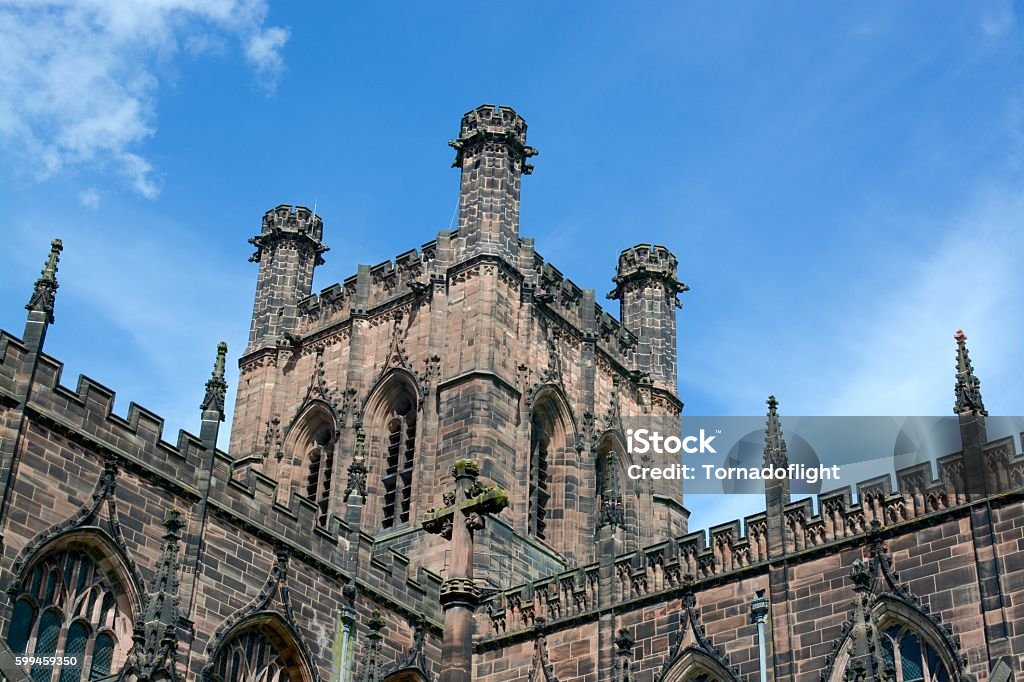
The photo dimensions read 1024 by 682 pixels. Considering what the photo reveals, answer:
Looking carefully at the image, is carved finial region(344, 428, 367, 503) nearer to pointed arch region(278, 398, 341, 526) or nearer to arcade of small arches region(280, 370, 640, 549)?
arcade of small arches region(280, 370, 640, 549)

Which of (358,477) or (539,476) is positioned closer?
(358,477)

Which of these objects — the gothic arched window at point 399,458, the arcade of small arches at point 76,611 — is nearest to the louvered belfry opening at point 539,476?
the gothic arched window at point 399,458

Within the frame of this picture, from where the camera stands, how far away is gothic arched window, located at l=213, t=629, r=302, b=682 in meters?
24.3

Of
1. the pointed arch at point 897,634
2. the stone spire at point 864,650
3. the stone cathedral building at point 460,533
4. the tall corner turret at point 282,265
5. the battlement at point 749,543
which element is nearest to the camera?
the stone spire at point 864,650

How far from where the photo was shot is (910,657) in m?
22.9

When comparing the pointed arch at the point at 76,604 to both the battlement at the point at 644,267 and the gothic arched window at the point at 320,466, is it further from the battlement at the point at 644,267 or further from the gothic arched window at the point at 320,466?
the battlement at the point at 644,267

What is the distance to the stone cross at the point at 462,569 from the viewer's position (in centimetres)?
1475

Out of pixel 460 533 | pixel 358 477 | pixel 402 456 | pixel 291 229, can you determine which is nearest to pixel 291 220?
pixel 291 229

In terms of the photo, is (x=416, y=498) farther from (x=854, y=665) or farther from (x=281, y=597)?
(x=854, y=665)

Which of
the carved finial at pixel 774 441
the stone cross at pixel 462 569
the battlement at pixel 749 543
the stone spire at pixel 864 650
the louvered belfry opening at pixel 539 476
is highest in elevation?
the louvered belfry opening at pixel 539 476

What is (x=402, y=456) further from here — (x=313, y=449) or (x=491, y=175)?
(x=491, y=175)

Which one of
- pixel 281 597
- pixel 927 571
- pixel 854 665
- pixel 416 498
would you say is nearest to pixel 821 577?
pixel 927 571

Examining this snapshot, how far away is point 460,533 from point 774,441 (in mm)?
11994

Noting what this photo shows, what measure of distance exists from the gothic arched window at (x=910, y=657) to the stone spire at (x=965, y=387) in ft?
12.0
